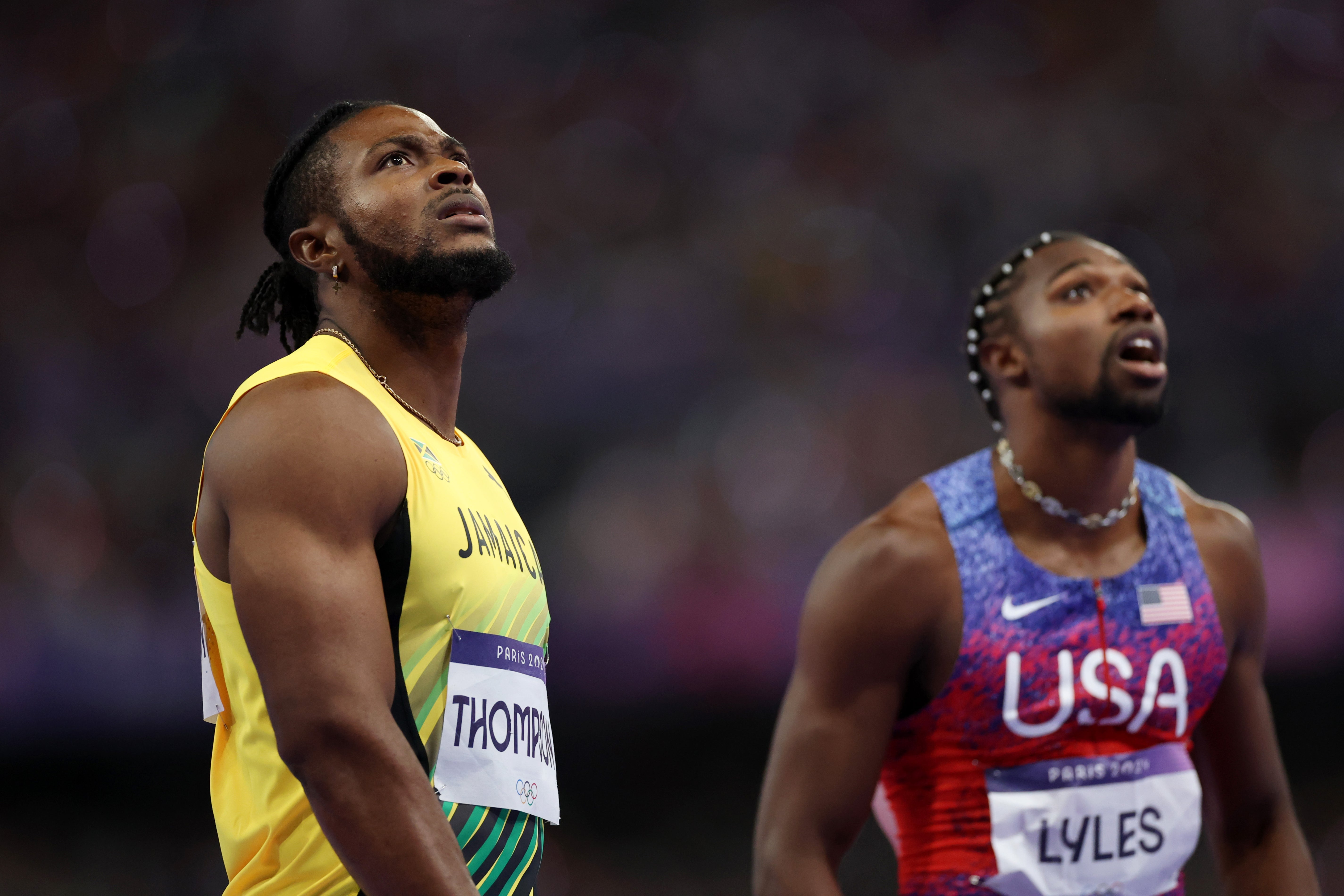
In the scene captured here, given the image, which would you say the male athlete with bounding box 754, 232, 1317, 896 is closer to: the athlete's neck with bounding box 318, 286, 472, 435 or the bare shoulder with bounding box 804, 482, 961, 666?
the bare shoulder with bounding box 804, 482, 961, 666

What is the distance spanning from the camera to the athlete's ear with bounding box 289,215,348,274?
200 centimetres

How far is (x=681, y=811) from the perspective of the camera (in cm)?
561

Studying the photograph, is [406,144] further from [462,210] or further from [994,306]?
[994,306]

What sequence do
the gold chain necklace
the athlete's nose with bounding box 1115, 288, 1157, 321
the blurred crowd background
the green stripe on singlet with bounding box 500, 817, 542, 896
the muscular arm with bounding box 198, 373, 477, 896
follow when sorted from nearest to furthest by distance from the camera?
the muscular arm with bounding box 198, 373, 477, 896 < the green stripe on singlet with bounding box 500, 817, 542, 896 < the gold chain necklace < the athlete's nose with bounding box 1115, 288, 1157, 321 < the blurred crowd background

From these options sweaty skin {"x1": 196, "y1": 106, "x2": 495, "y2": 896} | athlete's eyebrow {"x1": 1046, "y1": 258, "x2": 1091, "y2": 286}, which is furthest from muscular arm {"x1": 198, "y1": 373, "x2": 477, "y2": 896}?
athlete's eyebrow {"x1": 1046, "y1": 258, "x2": 1091, "y2": 286}

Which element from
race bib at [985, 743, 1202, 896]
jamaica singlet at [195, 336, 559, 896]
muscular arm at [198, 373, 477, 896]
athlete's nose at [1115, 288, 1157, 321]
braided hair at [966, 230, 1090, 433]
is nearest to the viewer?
muscular arm at [198, 373, 477, 896]

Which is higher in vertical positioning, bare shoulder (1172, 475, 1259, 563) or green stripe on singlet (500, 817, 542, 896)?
bare shoulder (1172, 475, 1259, 563)

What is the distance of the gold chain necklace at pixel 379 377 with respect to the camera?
194cm

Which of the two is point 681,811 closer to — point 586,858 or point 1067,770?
point 586,858

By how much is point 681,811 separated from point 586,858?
50 centimetres

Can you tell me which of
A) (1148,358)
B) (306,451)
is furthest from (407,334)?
(1148,358)

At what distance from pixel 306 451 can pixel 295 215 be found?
65cm

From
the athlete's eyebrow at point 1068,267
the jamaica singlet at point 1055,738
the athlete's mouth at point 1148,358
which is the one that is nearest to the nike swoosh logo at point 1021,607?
the jamaica singlet at point 1055,738

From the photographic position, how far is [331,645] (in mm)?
1503
